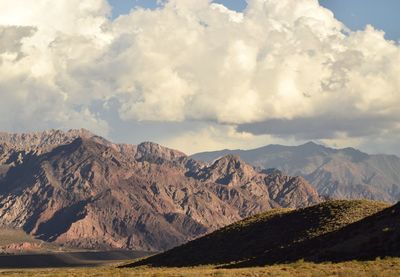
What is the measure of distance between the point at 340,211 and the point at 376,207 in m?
7.65

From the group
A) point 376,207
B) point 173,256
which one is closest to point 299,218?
point 376,207

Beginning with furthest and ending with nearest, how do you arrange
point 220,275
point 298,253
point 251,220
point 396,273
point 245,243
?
1. point 251,220
2. point 245,243
3. point 298,253
4. point 220,275
5. point 396,273

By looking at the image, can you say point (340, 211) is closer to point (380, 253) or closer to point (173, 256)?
point (173, 256)

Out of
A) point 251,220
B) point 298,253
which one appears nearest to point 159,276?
point 298,253

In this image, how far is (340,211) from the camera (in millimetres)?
132250

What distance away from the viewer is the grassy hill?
120619mm

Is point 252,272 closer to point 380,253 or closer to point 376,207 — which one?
point 380,253

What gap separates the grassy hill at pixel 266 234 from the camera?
120619 mm

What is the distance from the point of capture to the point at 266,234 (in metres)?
134

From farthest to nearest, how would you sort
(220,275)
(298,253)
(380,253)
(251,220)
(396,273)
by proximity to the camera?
(251,220) → (298,253) → (380,253) → (220,275) → (396,273)

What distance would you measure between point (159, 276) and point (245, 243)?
67094 mm

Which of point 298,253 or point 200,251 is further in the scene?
point 200,251

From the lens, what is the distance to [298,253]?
9244cm

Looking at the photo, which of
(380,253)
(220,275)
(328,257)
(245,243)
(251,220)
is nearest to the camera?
(220,275)
